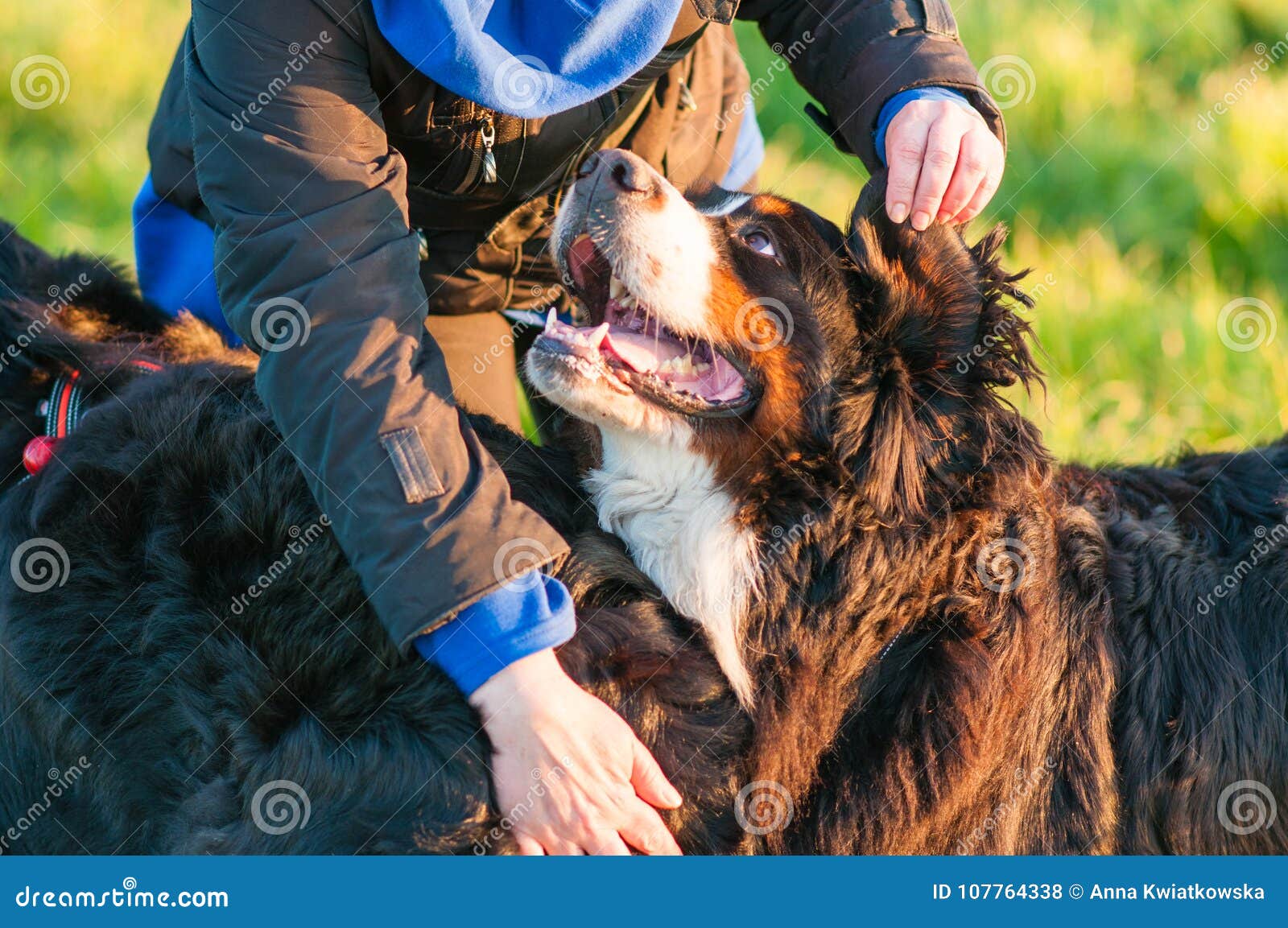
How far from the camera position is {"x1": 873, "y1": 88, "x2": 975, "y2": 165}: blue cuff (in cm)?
269

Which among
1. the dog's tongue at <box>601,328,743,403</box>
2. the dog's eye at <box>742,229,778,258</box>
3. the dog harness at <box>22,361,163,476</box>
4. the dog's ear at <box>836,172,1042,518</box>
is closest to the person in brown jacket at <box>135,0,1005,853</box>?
the dog's ear at <box>836,172,1042,518</box>

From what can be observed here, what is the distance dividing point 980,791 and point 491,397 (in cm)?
176

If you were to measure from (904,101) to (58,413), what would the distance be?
Answer: 194cm

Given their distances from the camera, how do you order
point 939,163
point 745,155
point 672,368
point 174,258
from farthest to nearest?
point 745,155, point 174,258, point 672,368, point 939,163

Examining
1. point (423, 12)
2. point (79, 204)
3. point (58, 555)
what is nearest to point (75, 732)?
point (58, 555)

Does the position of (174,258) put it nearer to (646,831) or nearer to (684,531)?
(684,531)

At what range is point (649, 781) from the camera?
2.31m

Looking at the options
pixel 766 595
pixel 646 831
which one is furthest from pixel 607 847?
pixel 766 595

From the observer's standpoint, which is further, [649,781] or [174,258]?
[174,258]

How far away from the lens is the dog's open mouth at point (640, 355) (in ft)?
8.24

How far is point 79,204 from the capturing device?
269 inches

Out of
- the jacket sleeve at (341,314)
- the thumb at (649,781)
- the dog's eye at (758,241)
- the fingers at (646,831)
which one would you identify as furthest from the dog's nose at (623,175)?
the fingers at (646,831)

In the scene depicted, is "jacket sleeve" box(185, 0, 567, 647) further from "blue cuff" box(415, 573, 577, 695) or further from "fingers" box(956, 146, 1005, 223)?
"fingers" box(956, 146, 1005, 223)

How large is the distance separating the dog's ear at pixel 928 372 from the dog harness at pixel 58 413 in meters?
1.55
